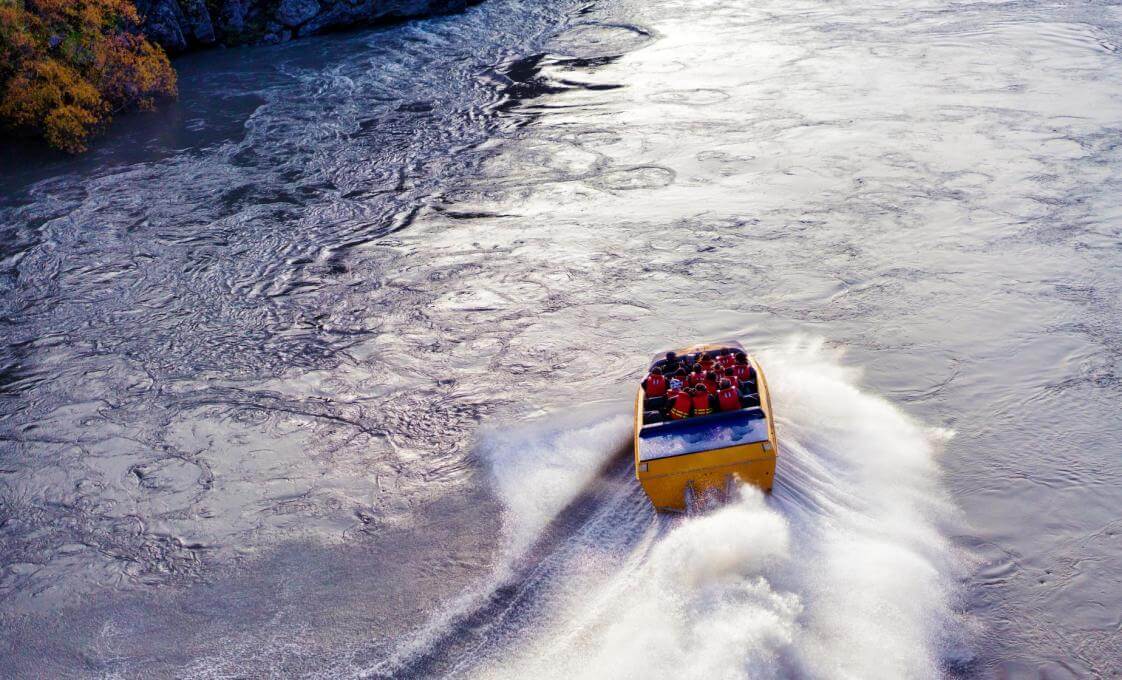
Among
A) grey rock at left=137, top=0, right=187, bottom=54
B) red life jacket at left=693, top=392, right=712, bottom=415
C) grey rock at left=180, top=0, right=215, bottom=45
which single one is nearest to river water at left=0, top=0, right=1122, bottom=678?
red life jacket at left=693, top=392, right=712, bottom=415

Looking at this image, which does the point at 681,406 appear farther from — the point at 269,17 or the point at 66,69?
the point at 269,17

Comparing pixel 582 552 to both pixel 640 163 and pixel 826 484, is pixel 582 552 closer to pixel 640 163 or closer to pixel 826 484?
pixel 826 484

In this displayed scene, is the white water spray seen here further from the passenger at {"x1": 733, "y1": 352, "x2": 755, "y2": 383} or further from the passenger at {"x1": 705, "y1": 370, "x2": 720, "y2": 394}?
the passenger at {"x1": 705, "y1": 370, "x2": 720, "y2": 394}

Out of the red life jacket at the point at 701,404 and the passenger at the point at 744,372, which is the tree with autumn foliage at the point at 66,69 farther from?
the red life jacket at the point at 701,404

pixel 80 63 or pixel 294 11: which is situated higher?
pixel 294 11

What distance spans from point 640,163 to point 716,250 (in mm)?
4891

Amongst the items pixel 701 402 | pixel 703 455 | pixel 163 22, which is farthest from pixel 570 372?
pixel 163 22

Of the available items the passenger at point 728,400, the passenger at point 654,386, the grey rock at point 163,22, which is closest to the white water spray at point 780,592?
the passenger at point 728,400

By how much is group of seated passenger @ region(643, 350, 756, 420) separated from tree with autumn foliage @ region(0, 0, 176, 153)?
20.5m

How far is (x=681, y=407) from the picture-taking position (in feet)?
38.8

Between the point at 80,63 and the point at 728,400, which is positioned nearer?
the point at 728,400

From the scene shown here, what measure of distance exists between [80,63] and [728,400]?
2369 centimetres

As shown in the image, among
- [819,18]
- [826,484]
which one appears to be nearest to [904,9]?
[819,18]

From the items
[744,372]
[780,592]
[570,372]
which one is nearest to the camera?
[780,592]
